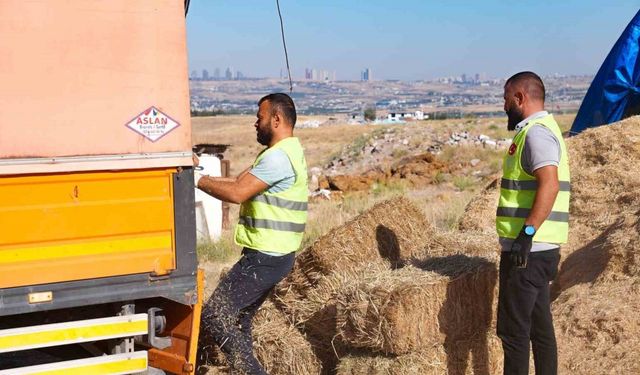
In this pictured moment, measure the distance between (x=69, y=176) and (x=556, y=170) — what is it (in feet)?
9.15

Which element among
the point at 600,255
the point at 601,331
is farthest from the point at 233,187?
the point at 600,255

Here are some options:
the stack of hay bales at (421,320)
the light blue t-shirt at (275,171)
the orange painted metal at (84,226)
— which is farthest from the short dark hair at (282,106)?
the stack of hay bales at (421,320)

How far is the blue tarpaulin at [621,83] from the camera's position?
14352mm

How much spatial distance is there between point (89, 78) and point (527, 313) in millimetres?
2928

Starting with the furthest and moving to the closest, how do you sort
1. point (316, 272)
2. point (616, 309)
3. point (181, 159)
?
point (316, 272) < point (616, 309) < point (181, 159)

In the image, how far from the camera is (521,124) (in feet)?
17.9

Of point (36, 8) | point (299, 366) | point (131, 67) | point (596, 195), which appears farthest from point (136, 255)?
point (596, 195)

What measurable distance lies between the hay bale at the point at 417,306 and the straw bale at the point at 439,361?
6 cm

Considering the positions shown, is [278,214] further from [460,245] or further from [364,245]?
[460,245]

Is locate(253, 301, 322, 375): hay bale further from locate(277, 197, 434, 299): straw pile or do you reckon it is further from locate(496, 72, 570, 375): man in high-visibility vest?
locate(496, 72, 570, 375): man in high-visibility vest

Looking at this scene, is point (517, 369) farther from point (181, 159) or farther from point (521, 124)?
point (181, 159)

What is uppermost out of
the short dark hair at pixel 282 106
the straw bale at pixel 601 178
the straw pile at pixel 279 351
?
the short dark hair at pixel 282 106

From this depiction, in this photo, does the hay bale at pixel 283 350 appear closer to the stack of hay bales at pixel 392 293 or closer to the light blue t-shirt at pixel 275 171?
the stack of hay bales at pixel 392 293

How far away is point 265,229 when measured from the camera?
19.2 ft
